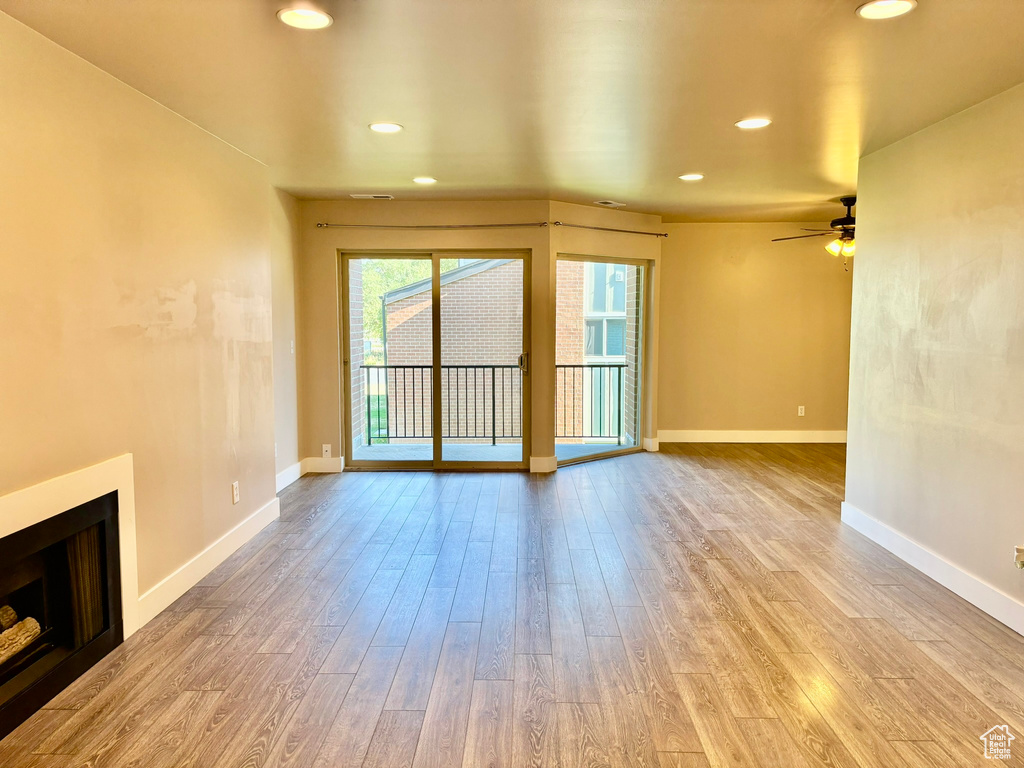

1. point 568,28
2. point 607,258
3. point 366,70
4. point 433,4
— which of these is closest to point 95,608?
point 366,70

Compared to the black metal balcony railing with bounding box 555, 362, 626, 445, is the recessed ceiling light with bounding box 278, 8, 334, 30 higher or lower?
higher

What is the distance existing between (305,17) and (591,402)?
15.9ft

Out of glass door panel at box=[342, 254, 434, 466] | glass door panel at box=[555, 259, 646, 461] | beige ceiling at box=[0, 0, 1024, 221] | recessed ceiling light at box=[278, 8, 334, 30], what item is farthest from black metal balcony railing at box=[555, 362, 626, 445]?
recessed ceiling light at box=[278, 8, 334, 30]

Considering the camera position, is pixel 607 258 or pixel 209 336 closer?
pixel 209 336

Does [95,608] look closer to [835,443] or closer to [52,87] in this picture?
[52,87]

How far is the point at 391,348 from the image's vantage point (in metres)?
5.75

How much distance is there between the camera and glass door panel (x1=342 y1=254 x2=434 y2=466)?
5.73 metres

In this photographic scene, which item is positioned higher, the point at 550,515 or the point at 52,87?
the point at 52,87

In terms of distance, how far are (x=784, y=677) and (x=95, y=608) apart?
2.68 m

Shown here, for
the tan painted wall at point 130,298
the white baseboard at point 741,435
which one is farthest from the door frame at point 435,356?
the white baseboard at point 741,435

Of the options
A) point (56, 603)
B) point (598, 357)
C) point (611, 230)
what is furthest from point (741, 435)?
point (56, 603)

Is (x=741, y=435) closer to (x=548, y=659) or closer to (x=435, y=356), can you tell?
(x=435, y=356)

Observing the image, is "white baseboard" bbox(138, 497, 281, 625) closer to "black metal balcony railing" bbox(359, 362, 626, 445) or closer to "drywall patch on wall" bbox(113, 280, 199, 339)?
"drywall patch on wall" bbox(113, 280, 199, 339)

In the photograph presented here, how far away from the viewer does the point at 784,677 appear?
240cm
